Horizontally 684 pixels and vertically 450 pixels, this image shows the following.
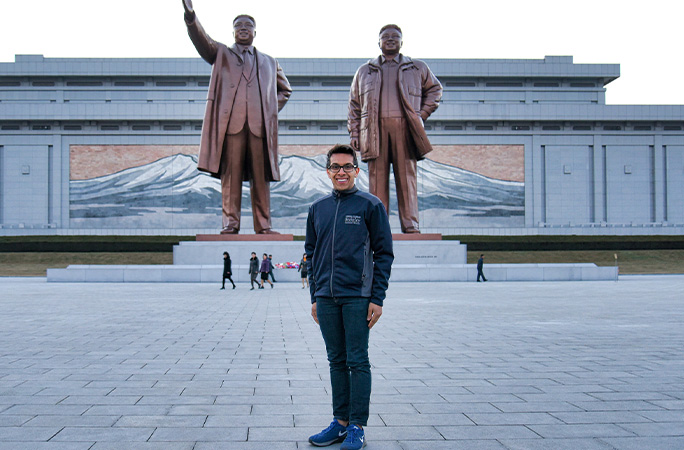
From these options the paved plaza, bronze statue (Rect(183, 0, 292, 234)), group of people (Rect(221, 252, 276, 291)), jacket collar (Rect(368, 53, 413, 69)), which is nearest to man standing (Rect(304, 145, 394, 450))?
the paved plaza

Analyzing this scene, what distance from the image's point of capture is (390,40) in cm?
1652

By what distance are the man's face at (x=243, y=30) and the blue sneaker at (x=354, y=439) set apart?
14.7m

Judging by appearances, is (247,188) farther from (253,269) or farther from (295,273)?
(253,269)

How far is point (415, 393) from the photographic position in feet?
13.8

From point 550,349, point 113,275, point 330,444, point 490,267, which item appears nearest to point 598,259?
point 490,267

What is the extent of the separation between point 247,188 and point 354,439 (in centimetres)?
3332

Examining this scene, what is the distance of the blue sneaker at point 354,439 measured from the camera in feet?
9.59

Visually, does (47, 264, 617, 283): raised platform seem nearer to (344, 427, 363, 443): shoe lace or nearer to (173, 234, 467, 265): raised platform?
(173, 234, 467, 265): raised platform

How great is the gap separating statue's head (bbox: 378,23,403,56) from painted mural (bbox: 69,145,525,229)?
1857 centimetres

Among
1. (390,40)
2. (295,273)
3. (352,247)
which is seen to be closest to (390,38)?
(390,40)

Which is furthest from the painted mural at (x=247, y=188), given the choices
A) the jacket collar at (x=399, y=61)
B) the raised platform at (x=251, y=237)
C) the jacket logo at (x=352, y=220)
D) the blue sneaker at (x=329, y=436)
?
the blue sneaker at (x=329, y=436)

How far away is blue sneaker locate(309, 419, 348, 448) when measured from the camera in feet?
10.1

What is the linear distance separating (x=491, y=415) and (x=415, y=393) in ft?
2.35

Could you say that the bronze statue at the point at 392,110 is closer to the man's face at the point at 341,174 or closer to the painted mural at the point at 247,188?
the man's face at the point at 341,174
